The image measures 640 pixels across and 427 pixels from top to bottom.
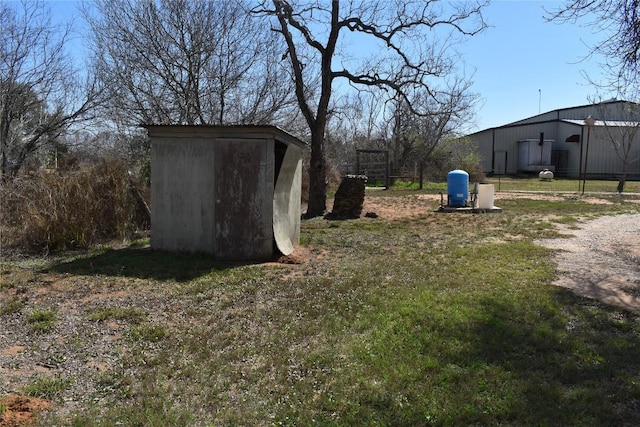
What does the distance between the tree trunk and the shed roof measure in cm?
654

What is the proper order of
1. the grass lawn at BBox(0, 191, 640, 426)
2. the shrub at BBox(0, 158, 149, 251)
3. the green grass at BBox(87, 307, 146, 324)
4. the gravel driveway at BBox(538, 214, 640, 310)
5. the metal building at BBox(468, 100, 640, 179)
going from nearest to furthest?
the grass lawn at BBox(0, 191, 640, 426), the green grass at BBox(87, 307, 146, 324), the gravel driveway at BBox(538, 214, 640, 310), the shrub at BBox(0, 158, 149, 251), the metal building at BBox(468, 100, 640, 179)

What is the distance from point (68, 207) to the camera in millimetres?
8594

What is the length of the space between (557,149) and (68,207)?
139 feet

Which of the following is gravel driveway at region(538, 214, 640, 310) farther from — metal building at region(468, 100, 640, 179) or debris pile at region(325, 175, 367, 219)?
metal building at region(468, 100, 640, 179)

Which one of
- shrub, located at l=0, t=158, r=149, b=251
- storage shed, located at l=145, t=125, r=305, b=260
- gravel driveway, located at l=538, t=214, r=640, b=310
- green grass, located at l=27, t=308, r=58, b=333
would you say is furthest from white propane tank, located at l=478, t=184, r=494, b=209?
green grass, located at l=27, t=308, r=58, b=333

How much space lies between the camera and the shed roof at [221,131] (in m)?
7.54

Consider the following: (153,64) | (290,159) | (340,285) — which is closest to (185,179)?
(290,159)

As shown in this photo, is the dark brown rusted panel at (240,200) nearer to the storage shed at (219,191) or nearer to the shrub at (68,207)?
the storage shed at (219,191)

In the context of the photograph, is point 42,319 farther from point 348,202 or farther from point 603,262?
point 348,202

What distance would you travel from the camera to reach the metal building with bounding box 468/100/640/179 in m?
39.5

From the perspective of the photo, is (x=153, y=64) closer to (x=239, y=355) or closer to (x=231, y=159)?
(x=231, y=159)

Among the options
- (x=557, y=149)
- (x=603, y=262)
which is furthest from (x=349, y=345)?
(x=557, y=149)

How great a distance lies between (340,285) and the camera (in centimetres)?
624

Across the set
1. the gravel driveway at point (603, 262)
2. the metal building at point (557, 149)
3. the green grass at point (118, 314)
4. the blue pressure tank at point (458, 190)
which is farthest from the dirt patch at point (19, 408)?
the metal building at point (557, 149)
